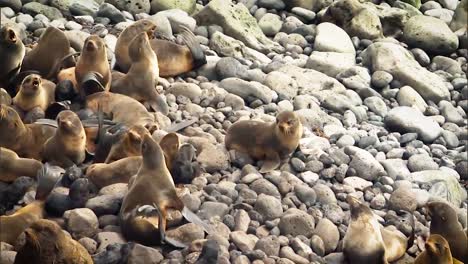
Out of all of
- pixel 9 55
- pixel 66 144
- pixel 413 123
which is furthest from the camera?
pixel 413 123

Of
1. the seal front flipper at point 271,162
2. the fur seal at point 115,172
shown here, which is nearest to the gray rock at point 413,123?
the seal front flipper at point 271,162

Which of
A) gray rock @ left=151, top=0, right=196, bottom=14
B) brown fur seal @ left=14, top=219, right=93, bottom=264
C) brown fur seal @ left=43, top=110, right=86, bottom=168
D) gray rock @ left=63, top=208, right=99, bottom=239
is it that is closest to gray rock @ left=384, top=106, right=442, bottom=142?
gray rock @ left=151, top=0, right=196, bottom=14

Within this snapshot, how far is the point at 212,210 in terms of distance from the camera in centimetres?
550

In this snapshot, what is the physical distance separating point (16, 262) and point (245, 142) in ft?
9.02

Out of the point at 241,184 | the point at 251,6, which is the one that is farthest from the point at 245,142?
the point at 251,6

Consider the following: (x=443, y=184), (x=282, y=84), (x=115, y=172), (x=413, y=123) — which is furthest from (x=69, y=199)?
(x=413, y=123)

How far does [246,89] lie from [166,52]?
91cm

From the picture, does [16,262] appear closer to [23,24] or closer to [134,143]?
[134,143]

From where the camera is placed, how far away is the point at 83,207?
5.21m

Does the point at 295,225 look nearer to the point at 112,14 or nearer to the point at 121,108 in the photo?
the point at 121,108

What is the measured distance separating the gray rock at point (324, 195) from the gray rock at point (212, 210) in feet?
2.92

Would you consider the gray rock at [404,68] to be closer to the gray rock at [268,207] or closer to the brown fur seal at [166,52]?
the brown fur seal at [166,52]

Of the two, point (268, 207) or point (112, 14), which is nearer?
point (268, 207)

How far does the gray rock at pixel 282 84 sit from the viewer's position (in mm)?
8055
